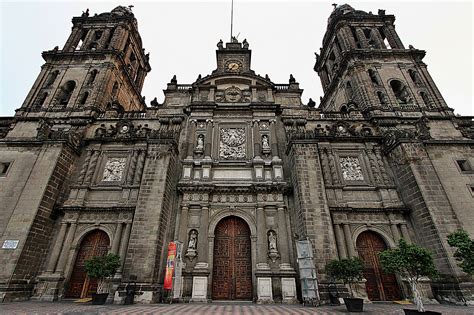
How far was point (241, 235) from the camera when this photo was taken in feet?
46.9

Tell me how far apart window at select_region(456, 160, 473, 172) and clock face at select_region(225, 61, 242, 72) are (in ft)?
60.3

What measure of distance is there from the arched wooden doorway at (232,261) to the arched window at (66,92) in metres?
18.7

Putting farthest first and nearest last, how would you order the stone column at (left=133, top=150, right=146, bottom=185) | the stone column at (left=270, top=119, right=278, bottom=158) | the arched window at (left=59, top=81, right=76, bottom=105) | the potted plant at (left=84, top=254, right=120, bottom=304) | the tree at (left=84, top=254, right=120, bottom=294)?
the arched window at (left=59, top=81, right=76, bottom=105)
the stone column at (left=270, top=119, right=278, bottom=158)
the stone column at (left=133, top=150, right=146, bottom=185)
the tree at (left=84, top=254, right=120, bottom=294)
the potted plant at (left=84, top=254, right=120, bottom=304)

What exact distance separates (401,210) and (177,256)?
13430 mm

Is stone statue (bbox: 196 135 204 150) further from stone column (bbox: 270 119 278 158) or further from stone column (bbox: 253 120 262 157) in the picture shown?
stone column (bbox: 270 119 278 158)

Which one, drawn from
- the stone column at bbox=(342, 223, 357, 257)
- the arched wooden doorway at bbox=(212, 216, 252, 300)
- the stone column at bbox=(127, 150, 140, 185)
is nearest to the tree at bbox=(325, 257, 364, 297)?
the stone column at bbox=(342, 223, 357, 257)

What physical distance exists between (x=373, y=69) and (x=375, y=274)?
18424mm

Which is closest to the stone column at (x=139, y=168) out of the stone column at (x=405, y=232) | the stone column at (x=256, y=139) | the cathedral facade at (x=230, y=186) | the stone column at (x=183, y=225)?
the cathedral facade at (x=230, y=186)

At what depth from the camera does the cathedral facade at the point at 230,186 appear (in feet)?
40.8

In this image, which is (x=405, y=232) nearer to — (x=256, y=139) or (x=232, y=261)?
(x=232, y=261)

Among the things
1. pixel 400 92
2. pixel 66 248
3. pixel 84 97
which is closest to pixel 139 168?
pixel 66 248

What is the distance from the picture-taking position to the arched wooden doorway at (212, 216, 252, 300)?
12.8 metres

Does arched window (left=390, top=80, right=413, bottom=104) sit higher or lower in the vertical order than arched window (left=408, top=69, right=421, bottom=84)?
lower

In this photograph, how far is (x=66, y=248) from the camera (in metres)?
13.6
